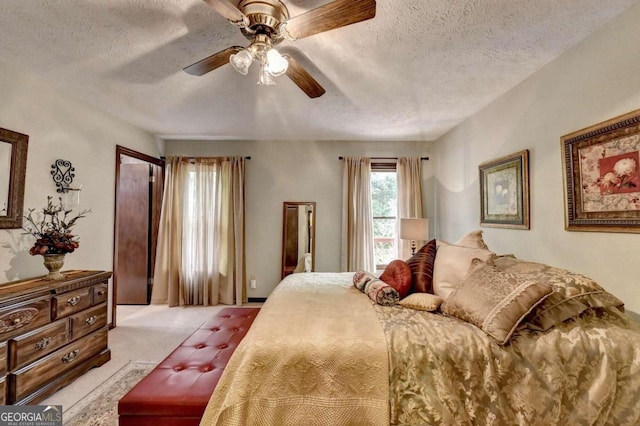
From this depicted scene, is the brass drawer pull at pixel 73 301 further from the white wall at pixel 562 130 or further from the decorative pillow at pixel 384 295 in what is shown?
the white wall at pixel 562 130

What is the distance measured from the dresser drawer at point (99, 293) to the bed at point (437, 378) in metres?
1.89

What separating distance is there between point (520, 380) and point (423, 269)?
37.4 inches

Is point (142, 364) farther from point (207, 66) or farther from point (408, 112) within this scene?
point (408, 112)

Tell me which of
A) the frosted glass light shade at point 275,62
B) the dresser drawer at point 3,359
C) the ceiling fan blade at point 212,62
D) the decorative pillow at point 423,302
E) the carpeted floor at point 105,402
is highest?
the ceiling fan blade at point 212,62

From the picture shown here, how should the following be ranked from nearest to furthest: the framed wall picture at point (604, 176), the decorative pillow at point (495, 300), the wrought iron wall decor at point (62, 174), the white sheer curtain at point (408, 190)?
the decorative pillow at point (495, 300), the framed wall picture at point (604, 176), the wrought iron wall decor at point (62, 174), the white sheer curtain at point (408, 190)

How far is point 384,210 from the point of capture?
446cm

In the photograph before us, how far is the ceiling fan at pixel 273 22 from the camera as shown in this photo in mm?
1310

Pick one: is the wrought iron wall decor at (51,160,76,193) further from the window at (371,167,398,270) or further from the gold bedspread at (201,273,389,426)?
the window at (371,167,398,270)

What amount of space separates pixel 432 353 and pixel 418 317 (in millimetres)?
317

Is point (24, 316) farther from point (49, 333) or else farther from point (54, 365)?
point (54, 365)

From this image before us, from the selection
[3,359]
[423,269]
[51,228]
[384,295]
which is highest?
[51,228]

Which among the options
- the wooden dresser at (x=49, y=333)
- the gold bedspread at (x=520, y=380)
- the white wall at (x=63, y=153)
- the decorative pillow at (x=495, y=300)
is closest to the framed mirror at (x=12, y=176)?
the white wall at (x=63, y=153)

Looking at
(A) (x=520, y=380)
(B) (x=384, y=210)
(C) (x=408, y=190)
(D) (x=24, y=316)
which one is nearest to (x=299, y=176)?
(B) (x=384, y=210)

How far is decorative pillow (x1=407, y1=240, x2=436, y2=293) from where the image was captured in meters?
2.15
